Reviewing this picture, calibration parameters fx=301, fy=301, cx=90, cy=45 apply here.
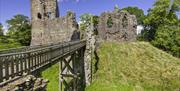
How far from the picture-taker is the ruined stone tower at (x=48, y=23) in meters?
39.6

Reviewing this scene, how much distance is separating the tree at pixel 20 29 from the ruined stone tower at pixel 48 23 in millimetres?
17431

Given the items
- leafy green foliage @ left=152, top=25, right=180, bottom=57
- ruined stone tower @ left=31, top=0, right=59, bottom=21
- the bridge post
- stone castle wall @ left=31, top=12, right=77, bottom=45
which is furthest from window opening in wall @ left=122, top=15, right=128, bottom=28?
the bridge post

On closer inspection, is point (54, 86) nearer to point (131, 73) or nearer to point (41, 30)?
point (131, 73)

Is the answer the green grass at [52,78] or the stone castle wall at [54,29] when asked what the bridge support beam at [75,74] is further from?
the stone castle wall at [54,29]

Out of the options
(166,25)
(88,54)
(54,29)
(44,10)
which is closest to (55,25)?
→ (54,29)

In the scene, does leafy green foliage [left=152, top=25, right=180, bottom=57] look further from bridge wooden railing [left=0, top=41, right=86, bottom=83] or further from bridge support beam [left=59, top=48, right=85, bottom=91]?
bridge wooden railing [left=0, top=41, right=86, bottom=83]

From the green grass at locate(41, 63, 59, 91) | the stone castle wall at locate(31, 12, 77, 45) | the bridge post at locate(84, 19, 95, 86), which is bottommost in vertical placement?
the green grass at locate(41, 63, 59, 91)

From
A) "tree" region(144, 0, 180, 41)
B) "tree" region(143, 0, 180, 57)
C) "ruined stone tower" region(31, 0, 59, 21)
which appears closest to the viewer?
"ruined stone tower" region(31, 0, 59, 21)

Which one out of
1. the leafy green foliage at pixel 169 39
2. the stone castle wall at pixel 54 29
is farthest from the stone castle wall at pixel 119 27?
the leafy green foliage at pixel 169 39

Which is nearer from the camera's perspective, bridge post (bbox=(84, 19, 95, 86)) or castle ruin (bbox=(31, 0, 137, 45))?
bridge post (bbox=(84, 19, 95, 86))

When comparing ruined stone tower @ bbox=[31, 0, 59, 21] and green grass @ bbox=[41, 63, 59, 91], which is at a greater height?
ruined stone tower @ bbox=[31, 0, 59, 21]

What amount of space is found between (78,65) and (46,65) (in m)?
12.9

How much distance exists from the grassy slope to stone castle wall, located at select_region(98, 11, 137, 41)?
371 inches

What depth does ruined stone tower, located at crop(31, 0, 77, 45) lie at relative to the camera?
39.6 meters
